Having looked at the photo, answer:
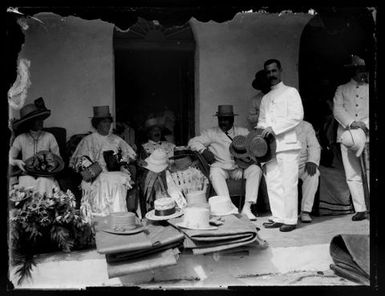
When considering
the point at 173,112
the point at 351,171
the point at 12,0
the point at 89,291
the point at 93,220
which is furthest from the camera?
the point at 173,112

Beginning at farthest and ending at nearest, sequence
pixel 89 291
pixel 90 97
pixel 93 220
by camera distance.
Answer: pixel 90 97 < pixel 93 220 < pixel 89 291

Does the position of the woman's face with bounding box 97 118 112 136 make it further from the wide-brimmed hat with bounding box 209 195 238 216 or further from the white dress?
the wide-brimmed hat with bounding box 209 195 238 216

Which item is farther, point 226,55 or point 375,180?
point 226,55

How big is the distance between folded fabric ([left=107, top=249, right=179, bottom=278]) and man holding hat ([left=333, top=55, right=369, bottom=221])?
2.83 m

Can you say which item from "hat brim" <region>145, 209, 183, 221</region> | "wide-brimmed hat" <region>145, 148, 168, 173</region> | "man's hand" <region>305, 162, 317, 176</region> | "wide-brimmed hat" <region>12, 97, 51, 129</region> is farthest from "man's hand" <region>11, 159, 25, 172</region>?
"man's hand" <region>305, 162, 317, 176</region>

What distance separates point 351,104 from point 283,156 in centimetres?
140

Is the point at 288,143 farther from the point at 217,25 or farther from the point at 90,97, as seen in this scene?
the point at 90,97

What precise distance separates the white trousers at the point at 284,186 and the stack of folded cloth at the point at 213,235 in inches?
27.8

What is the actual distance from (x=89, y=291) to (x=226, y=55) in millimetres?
4563

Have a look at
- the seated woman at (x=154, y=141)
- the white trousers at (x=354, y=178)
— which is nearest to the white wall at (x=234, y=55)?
the seated woman at (x=154, y=141)

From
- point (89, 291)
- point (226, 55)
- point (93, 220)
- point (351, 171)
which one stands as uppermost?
point (226, 55)

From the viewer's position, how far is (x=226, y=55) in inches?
339

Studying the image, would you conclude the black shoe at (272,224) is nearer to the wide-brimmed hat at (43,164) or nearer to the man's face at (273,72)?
the man's face at (273,72)

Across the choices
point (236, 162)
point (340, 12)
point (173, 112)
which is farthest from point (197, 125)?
point (340, 12)
